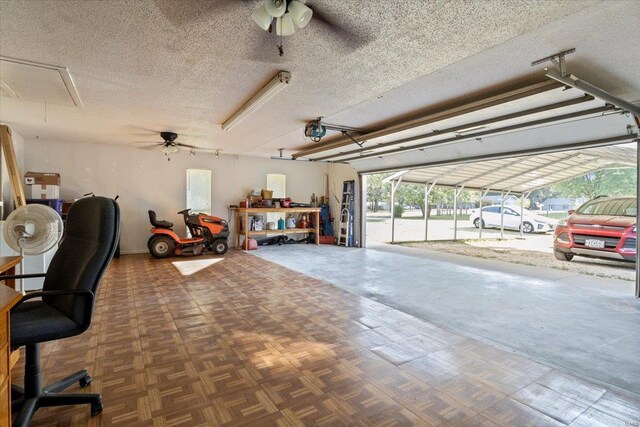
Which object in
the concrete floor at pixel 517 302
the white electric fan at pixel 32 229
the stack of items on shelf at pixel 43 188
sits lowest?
the concrete floor at pixel 517 302

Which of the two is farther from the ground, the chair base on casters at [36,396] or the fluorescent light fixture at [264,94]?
the fluorescent light fixture at [264,94]

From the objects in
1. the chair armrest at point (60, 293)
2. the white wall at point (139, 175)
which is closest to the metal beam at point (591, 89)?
the chair armrest at point (60, 293)

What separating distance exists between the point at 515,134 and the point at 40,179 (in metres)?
7.87

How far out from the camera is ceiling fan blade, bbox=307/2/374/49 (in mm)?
1982

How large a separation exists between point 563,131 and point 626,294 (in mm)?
2339

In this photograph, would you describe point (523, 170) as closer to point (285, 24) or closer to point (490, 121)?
point (490, 121)

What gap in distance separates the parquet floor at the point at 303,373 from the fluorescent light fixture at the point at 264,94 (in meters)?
2.34

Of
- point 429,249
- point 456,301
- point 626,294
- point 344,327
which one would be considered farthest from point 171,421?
point 429,249

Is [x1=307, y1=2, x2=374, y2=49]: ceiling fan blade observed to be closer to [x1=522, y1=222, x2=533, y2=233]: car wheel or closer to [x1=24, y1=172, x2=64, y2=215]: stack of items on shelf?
[x1=24, y1=172, x2=64, y2=215]: stack of items on shelf

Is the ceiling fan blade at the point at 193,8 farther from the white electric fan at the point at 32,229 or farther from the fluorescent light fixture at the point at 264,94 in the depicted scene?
the white electric fan at the point at 32,229

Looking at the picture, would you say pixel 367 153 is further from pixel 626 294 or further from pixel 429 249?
pixel 626 294

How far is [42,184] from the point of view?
539cm

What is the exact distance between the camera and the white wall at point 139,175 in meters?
6.54

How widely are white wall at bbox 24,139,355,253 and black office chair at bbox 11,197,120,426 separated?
5791mm
